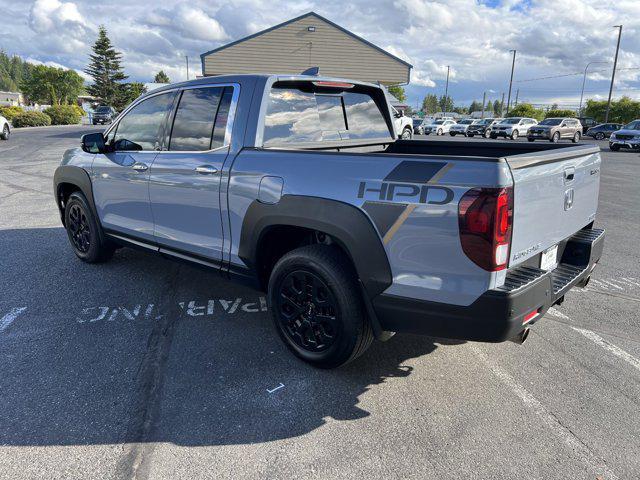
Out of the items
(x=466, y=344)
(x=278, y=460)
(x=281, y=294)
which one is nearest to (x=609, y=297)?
(x=466, y=344)

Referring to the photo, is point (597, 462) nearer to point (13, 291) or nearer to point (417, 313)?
point (417, 313)

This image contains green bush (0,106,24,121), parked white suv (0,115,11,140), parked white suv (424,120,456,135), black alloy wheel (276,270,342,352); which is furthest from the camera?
parked white suv (424,120,456,135)

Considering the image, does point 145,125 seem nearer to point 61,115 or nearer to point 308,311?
point 308,311

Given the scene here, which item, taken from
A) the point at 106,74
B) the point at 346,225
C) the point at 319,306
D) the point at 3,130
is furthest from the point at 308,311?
the point at 106,74

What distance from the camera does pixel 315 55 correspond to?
3138 cm

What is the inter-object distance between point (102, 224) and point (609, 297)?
5.10 metres

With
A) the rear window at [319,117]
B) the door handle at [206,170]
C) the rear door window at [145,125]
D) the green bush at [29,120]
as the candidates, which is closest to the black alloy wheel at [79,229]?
the rear door window at [145,125]

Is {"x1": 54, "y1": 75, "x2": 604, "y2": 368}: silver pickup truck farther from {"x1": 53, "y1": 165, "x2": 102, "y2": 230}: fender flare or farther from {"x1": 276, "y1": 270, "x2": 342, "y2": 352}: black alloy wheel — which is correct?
{"x1": 53, "y1": 165, "x2": 102, "y2": 230}: fender flare

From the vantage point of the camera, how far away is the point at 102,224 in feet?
15.9

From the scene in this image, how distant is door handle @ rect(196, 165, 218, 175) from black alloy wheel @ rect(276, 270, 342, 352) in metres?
0.98

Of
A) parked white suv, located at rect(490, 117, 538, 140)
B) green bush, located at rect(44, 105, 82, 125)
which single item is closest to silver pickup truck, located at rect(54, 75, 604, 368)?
parked white suv, located at rect(490, 117, 538, 140)

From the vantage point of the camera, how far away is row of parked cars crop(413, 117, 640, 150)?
83.3 ft

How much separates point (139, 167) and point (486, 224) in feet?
10.1

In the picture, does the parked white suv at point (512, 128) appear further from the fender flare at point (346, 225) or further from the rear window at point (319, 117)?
the fender flare at point (346, 225)
